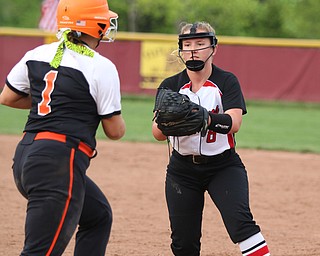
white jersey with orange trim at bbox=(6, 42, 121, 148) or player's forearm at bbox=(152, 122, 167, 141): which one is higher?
white jersey with orange trim at bbox=(6, 42, 121, 148)

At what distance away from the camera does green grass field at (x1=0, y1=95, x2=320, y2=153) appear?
14.2 meters

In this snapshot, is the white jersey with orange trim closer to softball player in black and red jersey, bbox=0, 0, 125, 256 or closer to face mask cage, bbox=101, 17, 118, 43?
softball player in black and red jersey, bbox=0, 0, 125, 256

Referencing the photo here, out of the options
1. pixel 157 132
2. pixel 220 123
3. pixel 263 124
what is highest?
pixel 220 123

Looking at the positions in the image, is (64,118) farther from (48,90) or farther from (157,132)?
(157,132)

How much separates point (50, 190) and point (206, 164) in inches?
58.9

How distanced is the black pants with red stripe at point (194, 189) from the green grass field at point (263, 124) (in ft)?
26.7

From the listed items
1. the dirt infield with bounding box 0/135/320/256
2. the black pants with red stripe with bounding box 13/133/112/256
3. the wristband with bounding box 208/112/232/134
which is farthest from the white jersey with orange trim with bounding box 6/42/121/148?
the dirt infield with bounding box 0/135/320/256

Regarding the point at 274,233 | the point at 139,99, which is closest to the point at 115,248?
the point at 274,233

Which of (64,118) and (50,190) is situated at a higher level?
(64,118)

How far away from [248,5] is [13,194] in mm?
27278

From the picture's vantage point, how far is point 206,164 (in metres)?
5.21

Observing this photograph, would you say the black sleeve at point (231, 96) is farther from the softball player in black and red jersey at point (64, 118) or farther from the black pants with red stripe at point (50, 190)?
the black pants with red stripe at point (50, 190)

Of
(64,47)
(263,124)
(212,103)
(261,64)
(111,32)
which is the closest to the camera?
(64,47)

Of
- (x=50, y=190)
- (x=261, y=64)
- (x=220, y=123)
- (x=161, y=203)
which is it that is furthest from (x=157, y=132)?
(x=261, y=64)
